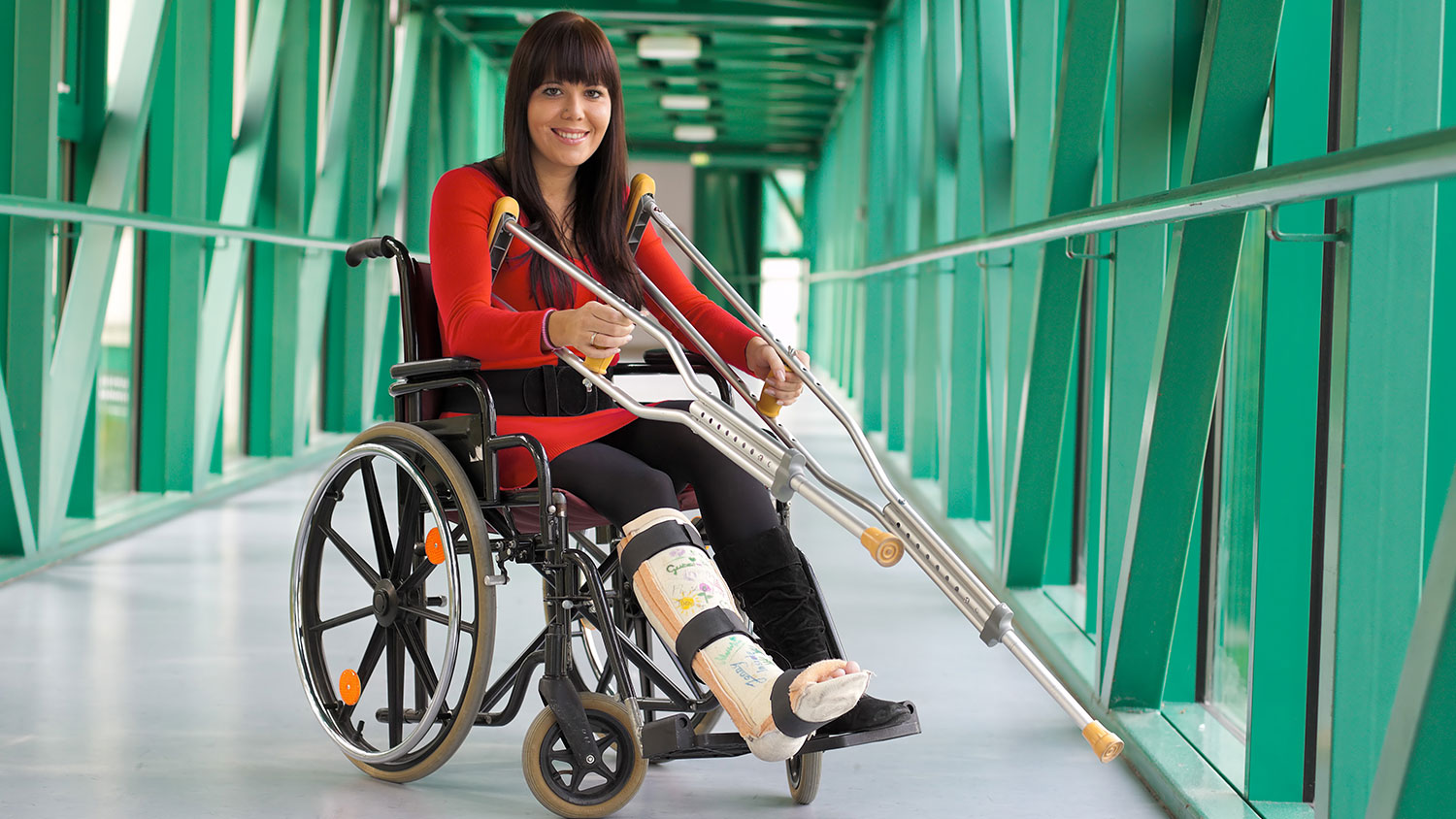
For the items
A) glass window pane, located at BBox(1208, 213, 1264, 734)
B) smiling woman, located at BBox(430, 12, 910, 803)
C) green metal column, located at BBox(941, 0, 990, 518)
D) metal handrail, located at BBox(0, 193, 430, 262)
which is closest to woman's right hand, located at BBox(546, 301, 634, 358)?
smiling woman, located at BBox(430, 12, 910, 803)

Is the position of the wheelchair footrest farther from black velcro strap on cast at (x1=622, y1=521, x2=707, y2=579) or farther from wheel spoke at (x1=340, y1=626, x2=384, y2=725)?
wheel spoke at (x1=340, y1=626, x2=384, y2=725)

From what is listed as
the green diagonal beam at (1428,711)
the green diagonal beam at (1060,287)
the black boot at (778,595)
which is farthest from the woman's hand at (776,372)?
the green diagonal beam at (1060,287)

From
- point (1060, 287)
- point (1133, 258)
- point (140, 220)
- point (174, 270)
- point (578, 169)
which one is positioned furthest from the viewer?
point (174, 270)

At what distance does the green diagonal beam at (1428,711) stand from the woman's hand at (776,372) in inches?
40.8

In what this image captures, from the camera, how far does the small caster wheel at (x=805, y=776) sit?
7.14 ft

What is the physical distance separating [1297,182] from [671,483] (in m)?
0.94

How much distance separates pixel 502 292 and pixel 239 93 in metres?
4.84

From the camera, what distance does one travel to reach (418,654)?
2232mm

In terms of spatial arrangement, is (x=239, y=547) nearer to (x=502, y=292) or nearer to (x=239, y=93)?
(x=502, y=292)

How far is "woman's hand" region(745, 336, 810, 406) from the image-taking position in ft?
7.21

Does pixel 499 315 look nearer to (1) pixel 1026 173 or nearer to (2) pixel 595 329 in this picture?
(2) pixel 595 329

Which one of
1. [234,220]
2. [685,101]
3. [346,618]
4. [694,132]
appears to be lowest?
[346,618]

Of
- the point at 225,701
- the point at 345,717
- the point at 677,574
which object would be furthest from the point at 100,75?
the point at 677,574

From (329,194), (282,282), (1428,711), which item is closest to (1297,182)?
(1428,711)
